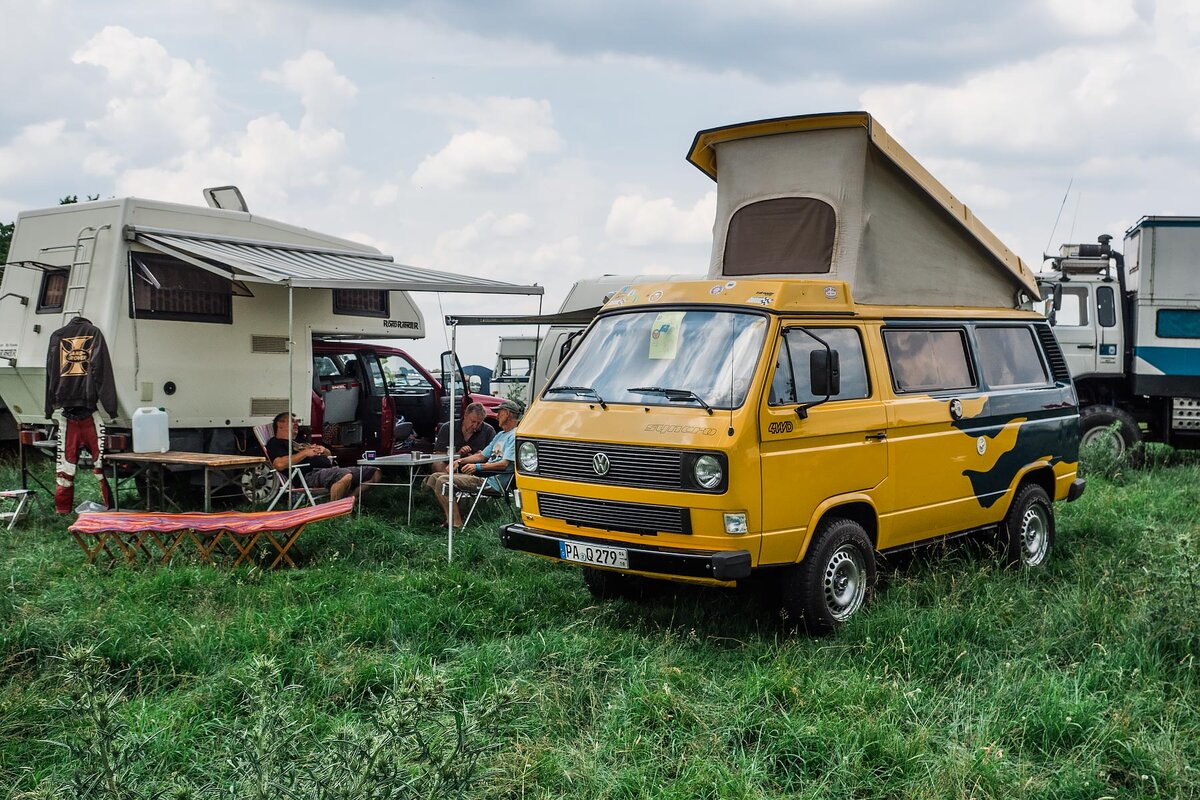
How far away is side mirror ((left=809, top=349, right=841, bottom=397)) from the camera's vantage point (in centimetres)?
589

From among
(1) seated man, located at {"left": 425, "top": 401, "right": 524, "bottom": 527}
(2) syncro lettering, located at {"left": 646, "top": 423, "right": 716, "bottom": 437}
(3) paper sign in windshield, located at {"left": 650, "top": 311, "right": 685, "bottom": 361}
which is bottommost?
(1) seated man, located at {"left": 425, "top": 401, "right": 524, "bottom": 527}

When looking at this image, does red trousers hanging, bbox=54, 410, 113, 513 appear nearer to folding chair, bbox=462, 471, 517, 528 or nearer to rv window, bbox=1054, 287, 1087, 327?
folding chair, bbox=462, 471, 517, 528

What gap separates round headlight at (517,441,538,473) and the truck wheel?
9.16 metres

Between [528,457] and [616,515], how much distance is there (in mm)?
771

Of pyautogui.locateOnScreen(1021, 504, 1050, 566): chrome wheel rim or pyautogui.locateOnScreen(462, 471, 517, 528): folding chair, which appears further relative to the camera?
pyautogui.locateOnScreen(462, 471, 517, 528): folding chair

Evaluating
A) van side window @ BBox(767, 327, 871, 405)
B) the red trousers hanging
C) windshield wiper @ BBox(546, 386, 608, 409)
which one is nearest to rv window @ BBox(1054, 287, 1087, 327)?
van side window @ BBox(767, 327, 871, 405)

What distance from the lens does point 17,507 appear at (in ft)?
32.7

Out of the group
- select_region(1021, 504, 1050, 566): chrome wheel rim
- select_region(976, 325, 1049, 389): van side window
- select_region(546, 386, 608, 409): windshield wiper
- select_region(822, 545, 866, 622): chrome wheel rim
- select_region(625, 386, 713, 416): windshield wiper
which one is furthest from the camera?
select_region(1021, 504, 1050, 566): chrome wheel rim

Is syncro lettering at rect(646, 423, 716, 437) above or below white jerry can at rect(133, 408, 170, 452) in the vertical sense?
above

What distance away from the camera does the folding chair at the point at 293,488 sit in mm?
9086

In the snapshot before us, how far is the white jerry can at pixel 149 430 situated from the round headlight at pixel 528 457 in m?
4.41

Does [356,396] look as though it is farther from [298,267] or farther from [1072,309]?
[1072,309]

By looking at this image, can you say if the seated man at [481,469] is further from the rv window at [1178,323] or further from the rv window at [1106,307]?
the rv window at [1178,323]

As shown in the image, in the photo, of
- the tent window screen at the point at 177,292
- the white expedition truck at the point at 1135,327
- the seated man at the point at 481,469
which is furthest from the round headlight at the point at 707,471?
the white expedition truck at the point at 1135,327
